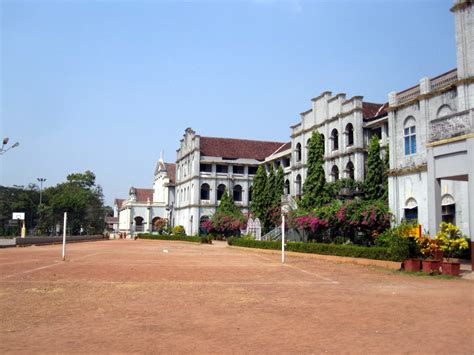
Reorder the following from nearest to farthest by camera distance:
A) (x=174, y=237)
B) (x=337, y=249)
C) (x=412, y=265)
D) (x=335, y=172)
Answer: (x=412, y=265), (x=337, y=249), (x=335, y=172), (x=174, y=237)

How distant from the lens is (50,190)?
77.8 m

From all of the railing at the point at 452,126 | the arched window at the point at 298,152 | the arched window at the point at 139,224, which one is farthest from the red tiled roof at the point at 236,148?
the railing at the point at 452,126

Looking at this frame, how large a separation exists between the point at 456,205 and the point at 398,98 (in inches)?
337

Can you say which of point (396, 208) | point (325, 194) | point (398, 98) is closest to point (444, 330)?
point (396, 208)

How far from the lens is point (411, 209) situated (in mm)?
27859

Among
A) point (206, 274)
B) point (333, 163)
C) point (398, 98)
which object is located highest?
point (398, 98)

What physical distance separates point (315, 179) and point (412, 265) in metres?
20.6

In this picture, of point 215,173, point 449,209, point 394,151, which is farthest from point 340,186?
point 215,173

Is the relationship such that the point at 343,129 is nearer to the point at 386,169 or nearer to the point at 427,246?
the point at 386,169

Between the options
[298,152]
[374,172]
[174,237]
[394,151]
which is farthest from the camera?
[174,237]

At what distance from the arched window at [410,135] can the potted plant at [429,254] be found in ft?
34.7

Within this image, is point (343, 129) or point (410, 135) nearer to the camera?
point (410, 135)

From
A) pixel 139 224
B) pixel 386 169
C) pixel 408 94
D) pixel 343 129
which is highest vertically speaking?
pixel 408 94

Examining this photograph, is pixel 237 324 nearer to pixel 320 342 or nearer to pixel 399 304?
pixel 320 342
